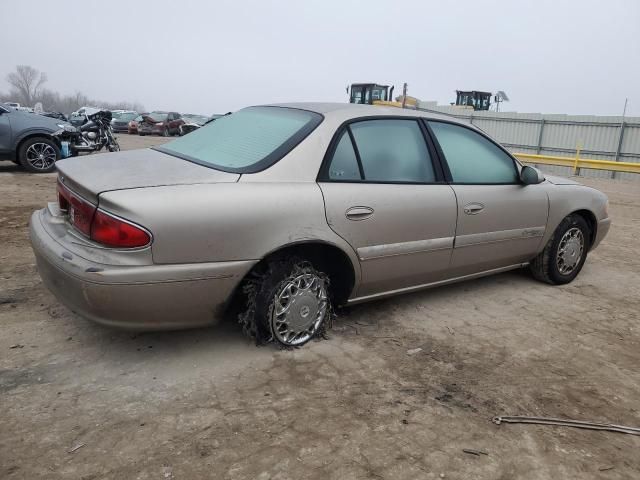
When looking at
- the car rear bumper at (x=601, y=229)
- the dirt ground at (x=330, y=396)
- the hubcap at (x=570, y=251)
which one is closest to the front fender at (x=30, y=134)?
the dirt ground at (x=330, y=396)

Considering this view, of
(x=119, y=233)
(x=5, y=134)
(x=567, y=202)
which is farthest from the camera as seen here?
(x=5, y=134)

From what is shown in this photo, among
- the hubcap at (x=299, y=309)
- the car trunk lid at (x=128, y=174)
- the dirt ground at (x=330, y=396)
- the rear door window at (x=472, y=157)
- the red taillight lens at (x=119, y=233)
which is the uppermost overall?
the rear door window at (x=472, y=157)

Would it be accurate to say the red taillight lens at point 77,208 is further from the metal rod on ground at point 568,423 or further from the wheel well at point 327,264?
the metal rod on ground at point 568,423

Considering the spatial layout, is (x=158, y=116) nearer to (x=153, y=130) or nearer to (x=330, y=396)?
(x=153, y=130)

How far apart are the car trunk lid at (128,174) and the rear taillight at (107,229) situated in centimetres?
6

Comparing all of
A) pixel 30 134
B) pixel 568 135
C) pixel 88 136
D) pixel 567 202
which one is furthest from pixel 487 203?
pixel 568 135

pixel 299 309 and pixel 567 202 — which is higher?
pixel 567 202

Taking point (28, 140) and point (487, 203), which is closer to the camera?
point (487, 203)

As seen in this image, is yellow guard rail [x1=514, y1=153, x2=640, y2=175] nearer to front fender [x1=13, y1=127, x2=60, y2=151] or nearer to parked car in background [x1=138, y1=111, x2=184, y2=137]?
front fender [x1=13, y1=127, x2=60, y2=151]

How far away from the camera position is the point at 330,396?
2.58 meters

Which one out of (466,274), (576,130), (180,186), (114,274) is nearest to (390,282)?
(466,274)

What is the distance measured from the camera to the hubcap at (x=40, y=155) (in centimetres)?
947

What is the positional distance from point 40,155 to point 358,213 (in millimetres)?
8588

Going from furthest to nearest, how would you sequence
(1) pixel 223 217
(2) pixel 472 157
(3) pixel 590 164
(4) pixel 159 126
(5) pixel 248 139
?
(4) pixel 159 126 → (3) pixel 590 164 → (2) pixel 472 157 → (5) pixel 248 139 → (1) pixel 223 217
